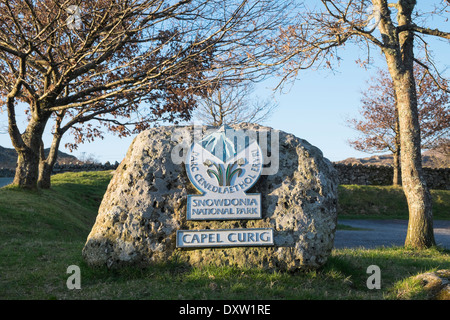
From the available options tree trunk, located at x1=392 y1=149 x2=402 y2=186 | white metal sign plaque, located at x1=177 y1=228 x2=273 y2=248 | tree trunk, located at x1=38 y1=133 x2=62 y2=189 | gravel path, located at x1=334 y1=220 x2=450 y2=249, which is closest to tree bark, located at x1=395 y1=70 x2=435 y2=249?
gravel path, located at x1=334 y1=220 x2=450 y2=249

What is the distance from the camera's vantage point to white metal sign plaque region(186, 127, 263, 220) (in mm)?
5793

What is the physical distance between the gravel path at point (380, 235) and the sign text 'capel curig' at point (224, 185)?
6.59m

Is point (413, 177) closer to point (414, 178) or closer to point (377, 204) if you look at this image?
point (414, 178)

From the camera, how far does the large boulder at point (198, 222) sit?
5.68 meters

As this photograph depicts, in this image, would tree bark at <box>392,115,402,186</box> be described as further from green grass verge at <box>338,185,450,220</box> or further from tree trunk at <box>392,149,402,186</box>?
green grass verge at <box>338,185,450,220</box>

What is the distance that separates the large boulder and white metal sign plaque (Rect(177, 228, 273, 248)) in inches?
3.1

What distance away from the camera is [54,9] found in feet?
40.3

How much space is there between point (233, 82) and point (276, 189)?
7.15 metres

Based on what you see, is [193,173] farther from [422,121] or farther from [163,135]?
[422,121]

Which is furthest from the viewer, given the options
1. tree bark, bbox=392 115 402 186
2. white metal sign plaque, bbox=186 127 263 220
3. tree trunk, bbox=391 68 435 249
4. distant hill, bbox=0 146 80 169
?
distant hill, bbox=0 146 80 169

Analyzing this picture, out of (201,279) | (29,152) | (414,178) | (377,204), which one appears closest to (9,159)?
(29,152)

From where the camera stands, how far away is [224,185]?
5926 mm

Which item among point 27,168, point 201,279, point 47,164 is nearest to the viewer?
point 201,279

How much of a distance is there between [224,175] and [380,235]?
1015cm
